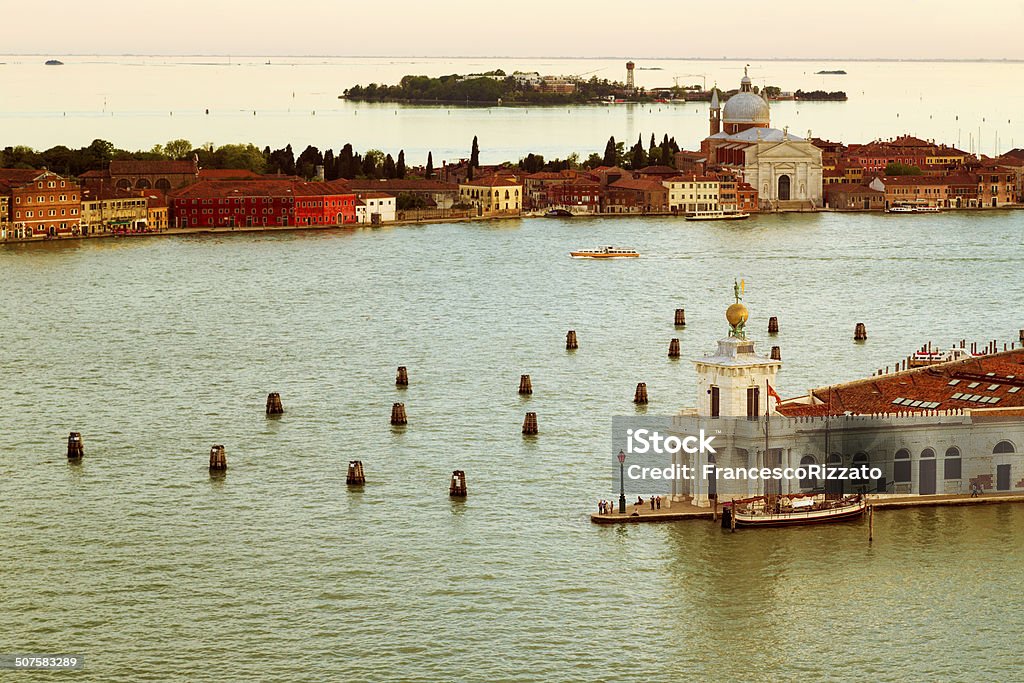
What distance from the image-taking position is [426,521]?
2828 cm

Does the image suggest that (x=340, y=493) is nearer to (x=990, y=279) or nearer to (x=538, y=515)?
(x=538, y=515)

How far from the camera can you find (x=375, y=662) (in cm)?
2278

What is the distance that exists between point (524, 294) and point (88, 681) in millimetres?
34788

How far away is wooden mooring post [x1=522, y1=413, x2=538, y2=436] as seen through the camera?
33.8 meters

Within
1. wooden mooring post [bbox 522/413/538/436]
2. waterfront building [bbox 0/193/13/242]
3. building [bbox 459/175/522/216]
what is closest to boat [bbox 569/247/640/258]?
waterfront building [bbox 0/193/13/242]

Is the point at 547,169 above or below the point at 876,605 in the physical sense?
above

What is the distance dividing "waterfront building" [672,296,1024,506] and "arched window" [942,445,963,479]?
0.01 meters

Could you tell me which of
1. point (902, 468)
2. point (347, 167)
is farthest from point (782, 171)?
point (902, 468)

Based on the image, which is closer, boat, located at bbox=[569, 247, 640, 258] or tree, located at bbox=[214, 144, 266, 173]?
boat, located at bbox=[569, 247, 640, 258]

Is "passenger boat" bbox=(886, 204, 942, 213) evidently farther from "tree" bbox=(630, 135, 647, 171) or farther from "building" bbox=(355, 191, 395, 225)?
"building" bbox=(355, 191, 395, 225)

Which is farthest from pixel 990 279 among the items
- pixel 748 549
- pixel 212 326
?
pixel 748 549

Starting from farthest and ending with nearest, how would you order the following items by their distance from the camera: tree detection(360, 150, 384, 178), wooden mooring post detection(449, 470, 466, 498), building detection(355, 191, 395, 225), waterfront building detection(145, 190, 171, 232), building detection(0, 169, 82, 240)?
tree detection(360, 150, 384, 178) < building detection(355, 191, 395, 225) < waterfront building detection(145, 190, 171, 232) < building detection(0, 169, 82, 240) < wooden mooring post detection(449, 470, 466, 498)

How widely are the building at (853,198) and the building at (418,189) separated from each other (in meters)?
18.3

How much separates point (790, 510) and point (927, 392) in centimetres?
355
